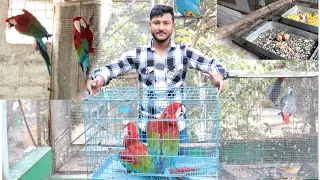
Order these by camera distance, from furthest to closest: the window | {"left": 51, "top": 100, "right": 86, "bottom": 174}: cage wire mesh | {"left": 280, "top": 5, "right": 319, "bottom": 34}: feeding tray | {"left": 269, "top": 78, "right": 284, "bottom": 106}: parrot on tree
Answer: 1. {"left": 51, "top": 100, "right": 86, "bottom": 174}: cage wire mesh
2. {"left": 269, "top": 78, "right": 284, "bottom": 106}: parrot on tree
3. the window
4. {"left": 280, "top": 5, "right": 319, "bottom": 34}: feeding tray

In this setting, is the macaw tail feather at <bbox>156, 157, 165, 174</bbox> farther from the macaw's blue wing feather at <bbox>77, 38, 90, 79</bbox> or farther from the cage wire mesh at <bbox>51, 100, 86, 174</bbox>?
the cage wire mesh at <bbox>51, 100, 86, 174</bbox>

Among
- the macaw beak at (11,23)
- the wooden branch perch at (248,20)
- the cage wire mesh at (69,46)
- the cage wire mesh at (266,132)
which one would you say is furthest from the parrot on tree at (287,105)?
the macaw beak at (11,23)

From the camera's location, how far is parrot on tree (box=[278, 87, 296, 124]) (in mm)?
2965

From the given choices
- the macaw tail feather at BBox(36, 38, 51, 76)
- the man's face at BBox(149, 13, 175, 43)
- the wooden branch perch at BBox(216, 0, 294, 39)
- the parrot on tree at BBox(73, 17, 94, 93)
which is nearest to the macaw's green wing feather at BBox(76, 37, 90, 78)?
the parrot on tree at BBox(73, 17, 94, 93)

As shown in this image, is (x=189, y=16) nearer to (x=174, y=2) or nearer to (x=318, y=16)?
(x=174, y=2)

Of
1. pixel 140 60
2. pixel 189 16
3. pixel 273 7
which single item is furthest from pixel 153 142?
pixel 273 7

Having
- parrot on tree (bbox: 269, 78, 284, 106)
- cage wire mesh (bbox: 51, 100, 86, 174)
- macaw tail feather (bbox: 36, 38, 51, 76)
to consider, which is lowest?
cage wire mesh (bbox: 51, 100, 86, 174)

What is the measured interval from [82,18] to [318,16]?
1.51 metres

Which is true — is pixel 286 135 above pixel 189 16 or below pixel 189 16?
below

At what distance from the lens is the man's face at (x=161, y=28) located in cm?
196

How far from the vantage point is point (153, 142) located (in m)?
1.50

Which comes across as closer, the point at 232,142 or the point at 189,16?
the point at 189,16

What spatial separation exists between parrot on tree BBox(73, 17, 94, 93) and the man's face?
97 cm

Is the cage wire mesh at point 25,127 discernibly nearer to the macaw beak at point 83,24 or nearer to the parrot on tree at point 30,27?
the parrot on tree at point 30,27
